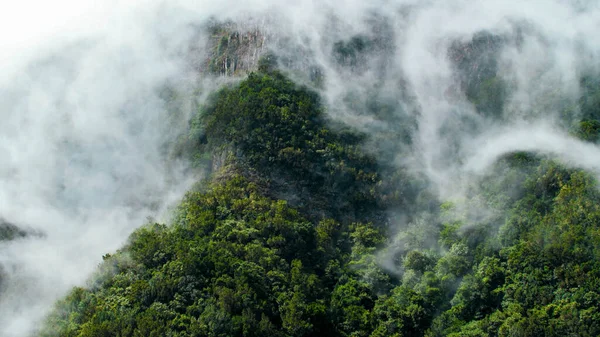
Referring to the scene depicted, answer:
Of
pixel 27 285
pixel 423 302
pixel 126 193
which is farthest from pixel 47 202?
pixel 423 302

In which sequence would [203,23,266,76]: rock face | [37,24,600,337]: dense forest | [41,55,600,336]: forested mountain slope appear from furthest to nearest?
1. [203,23,266,76]: rock face
2. [37,24,600,337]: dense forest
3. [41,55,600,336]: forested mountain slope

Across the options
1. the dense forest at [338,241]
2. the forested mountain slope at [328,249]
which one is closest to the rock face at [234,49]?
the dense forest at [338,241]

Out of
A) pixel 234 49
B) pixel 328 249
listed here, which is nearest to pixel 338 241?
pixel 328 249

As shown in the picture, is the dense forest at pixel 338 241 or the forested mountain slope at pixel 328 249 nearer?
the forested mountain slope at pixel 328 249

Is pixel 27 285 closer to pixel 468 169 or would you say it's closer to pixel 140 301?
pixel 140 301

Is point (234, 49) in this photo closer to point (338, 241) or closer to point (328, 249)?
point (338, 241)

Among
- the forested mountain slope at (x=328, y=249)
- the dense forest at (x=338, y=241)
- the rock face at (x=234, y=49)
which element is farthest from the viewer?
the rock face at (x=234, y=49)

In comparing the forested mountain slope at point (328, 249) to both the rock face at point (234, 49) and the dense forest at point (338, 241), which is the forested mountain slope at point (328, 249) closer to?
the dense forest at point (338, 241)

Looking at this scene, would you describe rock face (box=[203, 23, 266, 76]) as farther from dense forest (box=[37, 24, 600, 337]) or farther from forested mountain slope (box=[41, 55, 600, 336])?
forested mountain slope (box=[41, 55, 600, 336])

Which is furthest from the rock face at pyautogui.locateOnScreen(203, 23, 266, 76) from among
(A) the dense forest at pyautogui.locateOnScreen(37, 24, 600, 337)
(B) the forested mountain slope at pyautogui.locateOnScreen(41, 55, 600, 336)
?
(B) the forested mountain slope at pyautogui.locateOnScreen(41, 55, 600, 336)
